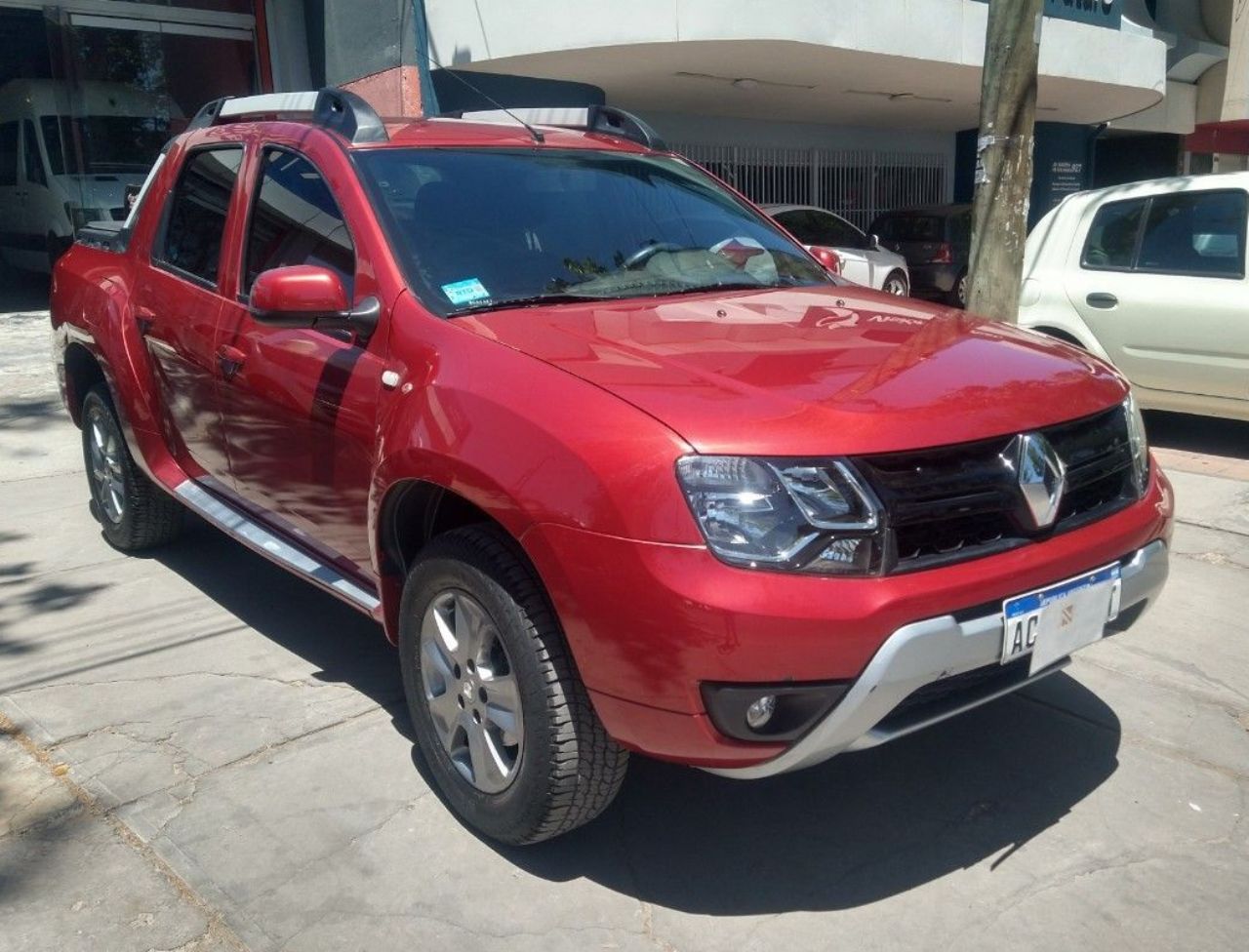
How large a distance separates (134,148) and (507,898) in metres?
12.5

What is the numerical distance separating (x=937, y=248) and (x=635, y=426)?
14.0 metres

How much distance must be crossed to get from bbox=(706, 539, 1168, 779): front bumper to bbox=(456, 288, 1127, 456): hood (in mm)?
404

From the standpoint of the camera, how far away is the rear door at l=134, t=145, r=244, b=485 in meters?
4.17

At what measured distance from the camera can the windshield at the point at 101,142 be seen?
13.1 meters

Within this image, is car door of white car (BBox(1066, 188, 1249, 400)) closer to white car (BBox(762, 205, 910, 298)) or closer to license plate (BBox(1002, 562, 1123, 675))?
license plate (BBox(1002, 562, 1123, 675))

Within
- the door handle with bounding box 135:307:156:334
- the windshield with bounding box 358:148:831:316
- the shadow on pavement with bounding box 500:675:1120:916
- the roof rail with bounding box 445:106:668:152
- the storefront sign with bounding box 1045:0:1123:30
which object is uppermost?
the storefront sign with bounding box 1045:0:1123:30

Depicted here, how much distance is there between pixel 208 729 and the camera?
3746 millimetres

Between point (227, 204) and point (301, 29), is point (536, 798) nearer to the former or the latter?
point (227, 204)

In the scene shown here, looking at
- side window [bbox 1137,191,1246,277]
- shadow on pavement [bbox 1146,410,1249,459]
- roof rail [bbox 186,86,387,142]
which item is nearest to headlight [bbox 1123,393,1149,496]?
roof rail [bbox 186,86,387,142]

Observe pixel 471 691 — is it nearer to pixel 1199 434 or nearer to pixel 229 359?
pixel 229 359

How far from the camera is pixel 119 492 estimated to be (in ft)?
17.4

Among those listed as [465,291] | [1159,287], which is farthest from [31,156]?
[465,291]

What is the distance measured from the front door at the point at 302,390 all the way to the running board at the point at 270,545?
0.18 ft

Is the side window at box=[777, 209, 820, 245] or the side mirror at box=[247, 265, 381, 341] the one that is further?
the side window at box=[777, 209, 820, 245]
